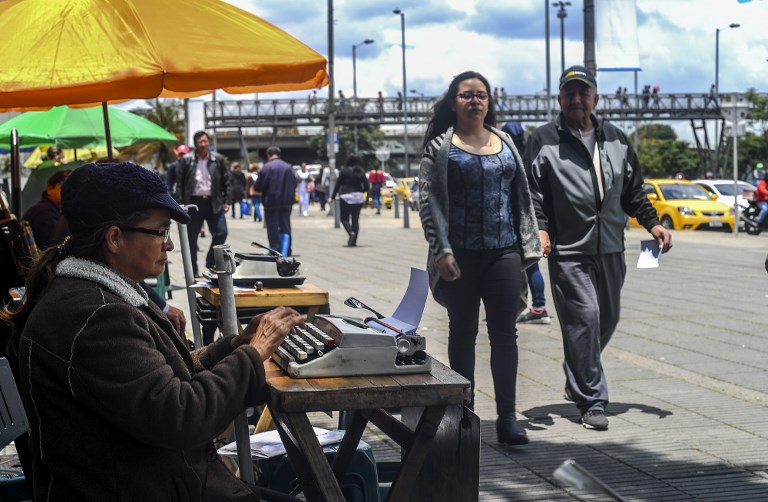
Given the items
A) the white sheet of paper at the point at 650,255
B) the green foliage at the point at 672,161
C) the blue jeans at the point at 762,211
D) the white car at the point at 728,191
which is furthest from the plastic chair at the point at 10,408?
the green foliage at the point at 672,161

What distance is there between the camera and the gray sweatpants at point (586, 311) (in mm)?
6449

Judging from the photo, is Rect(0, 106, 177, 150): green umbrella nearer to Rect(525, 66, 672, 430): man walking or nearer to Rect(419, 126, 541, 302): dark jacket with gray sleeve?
Rect(525, 66, 672, 430): man walking

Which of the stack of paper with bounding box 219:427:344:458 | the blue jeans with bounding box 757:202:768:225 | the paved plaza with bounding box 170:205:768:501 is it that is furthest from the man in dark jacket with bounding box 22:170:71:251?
the blue jeans with bounding box 757:202:768:225

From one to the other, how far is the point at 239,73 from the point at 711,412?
3576 millimetres

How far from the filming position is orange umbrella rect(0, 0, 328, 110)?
178 inches

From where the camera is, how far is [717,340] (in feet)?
30.8

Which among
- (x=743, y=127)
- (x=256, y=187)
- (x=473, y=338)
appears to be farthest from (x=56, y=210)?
(x=743, y=127)

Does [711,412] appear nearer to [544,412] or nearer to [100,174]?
[544,412]

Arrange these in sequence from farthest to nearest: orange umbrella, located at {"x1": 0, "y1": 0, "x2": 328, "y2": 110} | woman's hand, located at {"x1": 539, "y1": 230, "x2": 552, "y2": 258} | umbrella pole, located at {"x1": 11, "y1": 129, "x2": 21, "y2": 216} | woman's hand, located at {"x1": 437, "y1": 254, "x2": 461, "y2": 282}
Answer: umbrella pole, located at {"x1": 11, "y1": 129, "x2": 21, "y2": 216} < woman's hand, located at {"x1": 539, "y1": 230, "x2": 552, "y2": 258} < woman's hand, located at {"x1": 437, "y1": 254, "x2": 461, "y2": 282} < orange umbrella, located at {"x1": 0, "y1": 0, "x2": 328, "y2": 110}

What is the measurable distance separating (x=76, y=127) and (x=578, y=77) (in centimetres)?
719

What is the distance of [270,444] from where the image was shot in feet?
14.5

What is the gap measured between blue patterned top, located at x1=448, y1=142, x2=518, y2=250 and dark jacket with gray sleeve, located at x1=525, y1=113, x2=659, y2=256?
2.28 ft

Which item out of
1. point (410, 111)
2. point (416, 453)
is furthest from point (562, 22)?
point (416, 453)

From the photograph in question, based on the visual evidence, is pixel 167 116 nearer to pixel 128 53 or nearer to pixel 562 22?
pixel 562 22
